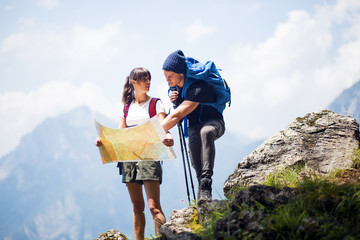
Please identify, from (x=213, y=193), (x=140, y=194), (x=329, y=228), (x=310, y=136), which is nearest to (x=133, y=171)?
(x=140, y=194)

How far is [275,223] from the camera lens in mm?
3072

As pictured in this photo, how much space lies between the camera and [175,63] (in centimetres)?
462

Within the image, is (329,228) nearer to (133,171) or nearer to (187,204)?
(187,204)

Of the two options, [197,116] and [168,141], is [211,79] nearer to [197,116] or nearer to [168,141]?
[197,116]

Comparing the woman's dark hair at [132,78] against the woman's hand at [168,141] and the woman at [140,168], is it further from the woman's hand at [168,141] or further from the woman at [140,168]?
the woman's hand at [168,141]

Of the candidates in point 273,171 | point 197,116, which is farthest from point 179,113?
point 273,171

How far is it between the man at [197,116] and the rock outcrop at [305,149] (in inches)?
Answer: 34.6

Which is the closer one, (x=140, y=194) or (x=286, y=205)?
(x=286, y=205)

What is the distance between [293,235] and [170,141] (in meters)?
2.07

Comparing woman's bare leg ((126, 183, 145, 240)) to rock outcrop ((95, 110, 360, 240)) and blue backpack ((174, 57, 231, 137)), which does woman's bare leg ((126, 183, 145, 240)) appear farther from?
blue backpack ((174, 57, 231, 137))

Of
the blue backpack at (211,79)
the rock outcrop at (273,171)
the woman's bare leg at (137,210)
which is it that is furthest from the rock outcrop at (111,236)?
the blue backpack at (211,79)

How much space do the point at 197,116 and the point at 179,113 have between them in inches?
16.7

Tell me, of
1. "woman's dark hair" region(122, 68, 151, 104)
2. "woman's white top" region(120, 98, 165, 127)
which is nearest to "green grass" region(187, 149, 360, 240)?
"woman's white top" region(120, 98, 165, 127)

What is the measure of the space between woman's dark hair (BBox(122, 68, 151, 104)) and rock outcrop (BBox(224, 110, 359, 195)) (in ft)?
7.13
